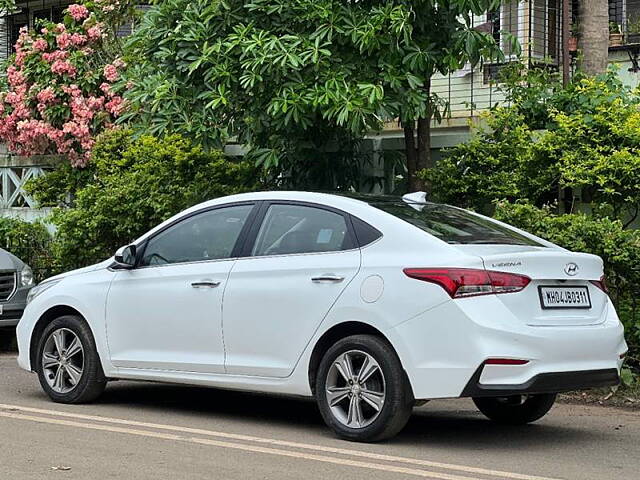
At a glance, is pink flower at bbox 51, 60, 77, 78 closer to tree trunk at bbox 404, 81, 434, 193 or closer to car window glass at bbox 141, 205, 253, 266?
tree trunk at bbox 404, 81, 434, 193

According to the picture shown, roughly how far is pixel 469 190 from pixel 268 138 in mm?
2148

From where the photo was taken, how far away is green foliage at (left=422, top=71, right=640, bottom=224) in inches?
457

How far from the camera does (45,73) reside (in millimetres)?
18000

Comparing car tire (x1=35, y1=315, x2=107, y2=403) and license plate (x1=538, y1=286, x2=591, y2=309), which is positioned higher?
license plate (x1=538, y1=286, x2=591, y2=309)

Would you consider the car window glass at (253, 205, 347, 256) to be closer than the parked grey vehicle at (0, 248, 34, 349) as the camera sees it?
Yes

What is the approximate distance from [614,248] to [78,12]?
1048 centimetres

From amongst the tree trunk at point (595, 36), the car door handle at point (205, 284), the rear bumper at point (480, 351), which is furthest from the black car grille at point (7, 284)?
the rear bumper at point (480, 351)

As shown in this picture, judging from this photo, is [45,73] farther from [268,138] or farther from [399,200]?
[399,200]

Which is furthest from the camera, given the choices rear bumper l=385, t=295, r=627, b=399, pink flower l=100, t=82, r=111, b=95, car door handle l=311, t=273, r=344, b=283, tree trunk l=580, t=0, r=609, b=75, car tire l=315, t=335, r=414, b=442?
pink flower l=100, t=82, r=111, b=95

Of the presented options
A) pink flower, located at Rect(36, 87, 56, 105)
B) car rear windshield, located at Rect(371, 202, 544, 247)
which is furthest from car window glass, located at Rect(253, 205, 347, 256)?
pink flower, located at Rect(36, 87, 56, 105)

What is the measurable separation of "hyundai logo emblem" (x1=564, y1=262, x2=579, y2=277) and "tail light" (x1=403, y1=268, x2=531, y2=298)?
1.41 feet

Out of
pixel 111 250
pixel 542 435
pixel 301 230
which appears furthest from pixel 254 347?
pixel 111 250

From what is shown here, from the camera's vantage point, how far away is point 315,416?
9.30 m

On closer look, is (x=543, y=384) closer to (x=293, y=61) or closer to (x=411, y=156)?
(x=293, y=61)
